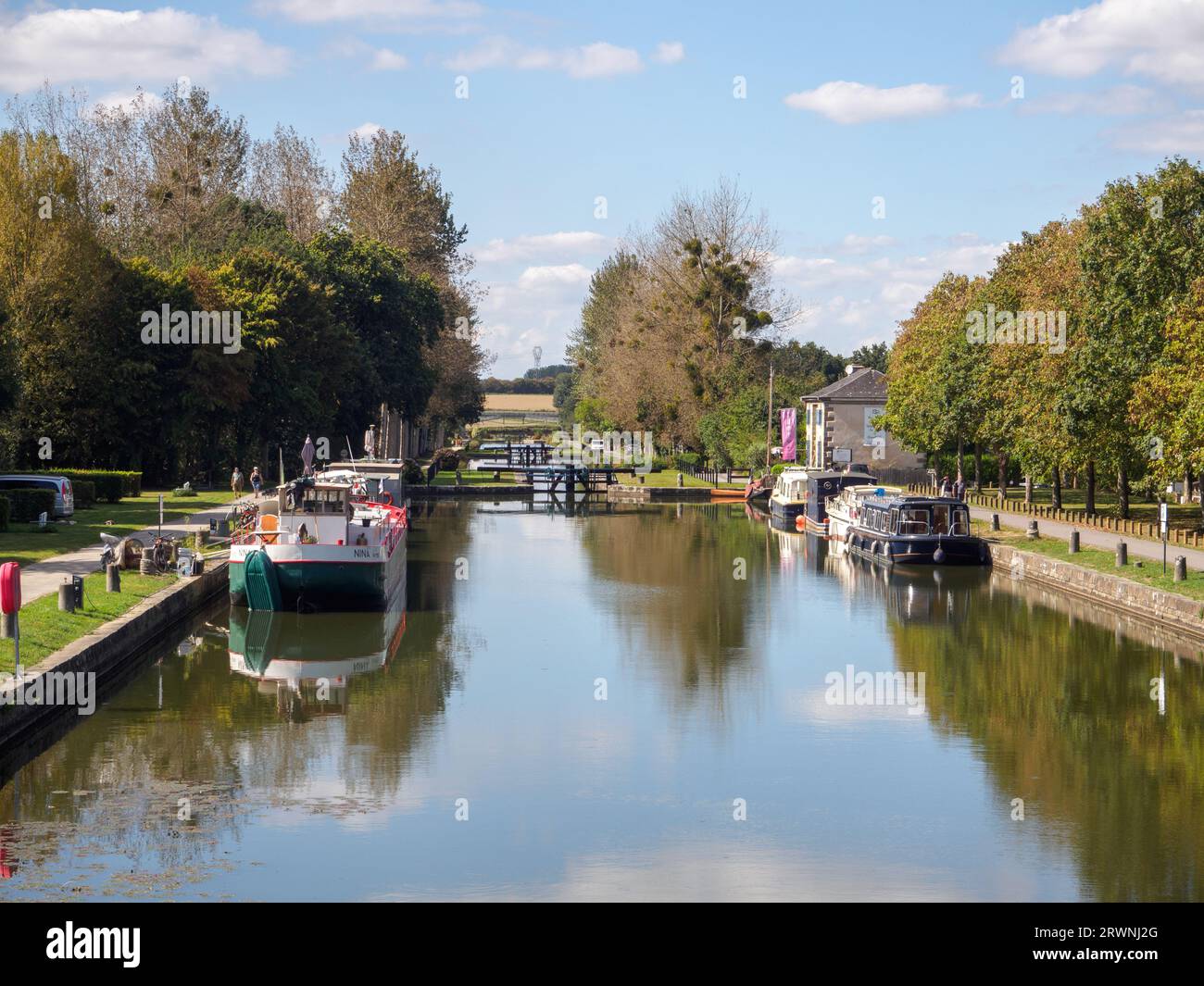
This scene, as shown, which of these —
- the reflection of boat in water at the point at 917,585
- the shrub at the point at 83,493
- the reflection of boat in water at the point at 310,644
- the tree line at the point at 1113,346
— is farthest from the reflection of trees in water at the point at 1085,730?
the shrub at the point at 83,493

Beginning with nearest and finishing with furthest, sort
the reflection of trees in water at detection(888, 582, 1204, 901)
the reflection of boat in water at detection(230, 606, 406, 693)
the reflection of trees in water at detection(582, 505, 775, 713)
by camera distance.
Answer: the reflection of trees in water at detection(888, 582, 1204, 901) → the reflection of boat in water at detection(230, 606, 406, 693) → the reflection of trees in water at detection(582, 505, 775, 713)

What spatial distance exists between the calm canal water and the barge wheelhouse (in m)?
9.42

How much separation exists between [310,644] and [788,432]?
194 ft

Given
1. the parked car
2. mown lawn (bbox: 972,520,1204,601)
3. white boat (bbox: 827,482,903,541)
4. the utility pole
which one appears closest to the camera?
mown lawn (bbox: 972,520,1204,601)

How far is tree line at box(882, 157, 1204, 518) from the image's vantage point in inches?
1763

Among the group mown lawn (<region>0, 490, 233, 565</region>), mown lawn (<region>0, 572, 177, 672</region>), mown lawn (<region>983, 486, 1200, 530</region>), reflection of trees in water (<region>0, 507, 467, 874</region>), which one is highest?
mown lawn (<region>0, 490, 233, 565</region>)

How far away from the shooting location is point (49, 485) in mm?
50500

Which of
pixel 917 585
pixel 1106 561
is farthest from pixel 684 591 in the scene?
pixel 1106 561

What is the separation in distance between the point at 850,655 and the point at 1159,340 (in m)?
20.1

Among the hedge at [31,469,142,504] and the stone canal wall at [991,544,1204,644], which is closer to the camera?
the stone canal wall at [991,544,1204,644]

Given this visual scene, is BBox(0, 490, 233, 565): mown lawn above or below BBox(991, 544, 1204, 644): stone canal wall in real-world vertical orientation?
above

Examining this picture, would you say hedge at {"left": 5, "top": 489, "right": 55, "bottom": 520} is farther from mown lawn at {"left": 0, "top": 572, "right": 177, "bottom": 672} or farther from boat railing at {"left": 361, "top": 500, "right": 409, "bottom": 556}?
mown lawn at {"left": 0, "top": 572, "right": 177, "bottom": 672}

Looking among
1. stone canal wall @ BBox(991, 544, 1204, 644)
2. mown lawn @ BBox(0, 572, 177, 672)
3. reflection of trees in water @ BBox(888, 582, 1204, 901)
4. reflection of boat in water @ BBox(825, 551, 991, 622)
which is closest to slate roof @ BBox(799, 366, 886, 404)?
reflection of boat in water @ BBox(825, 551, 991, 622)

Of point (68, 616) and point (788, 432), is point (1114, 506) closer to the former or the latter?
point (788, 432)
